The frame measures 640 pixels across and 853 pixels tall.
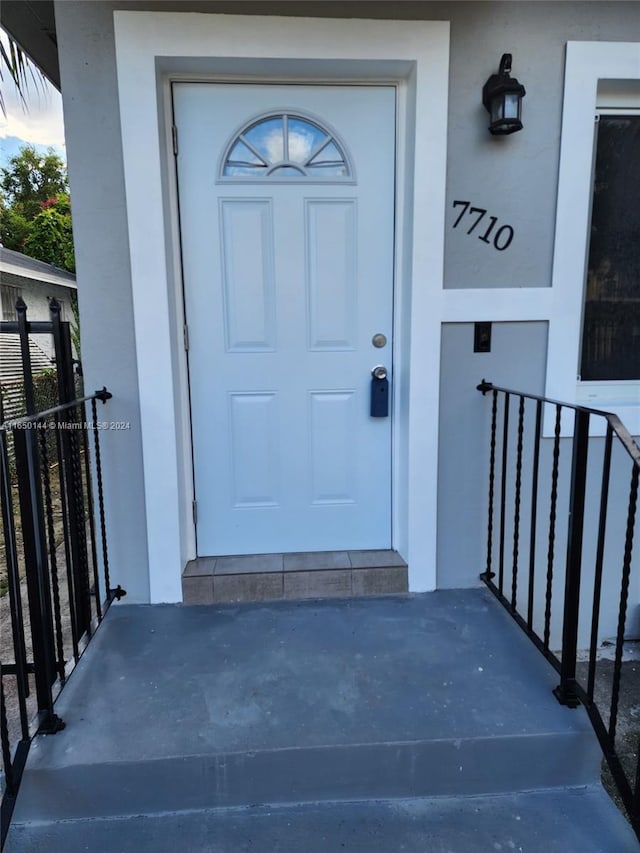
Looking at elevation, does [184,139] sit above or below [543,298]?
above

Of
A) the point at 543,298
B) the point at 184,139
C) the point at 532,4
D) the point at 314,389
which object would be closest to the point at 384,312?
the point at 314,389

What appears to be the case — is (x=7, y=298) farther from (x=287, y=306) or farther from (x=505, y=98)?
(x=505, y=98)

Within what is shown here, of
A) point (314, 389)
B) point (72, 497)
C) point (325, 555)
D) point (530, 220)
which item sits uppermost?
point (530, 220)

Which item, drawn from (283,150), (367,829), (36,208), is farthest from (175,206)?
(36,208)

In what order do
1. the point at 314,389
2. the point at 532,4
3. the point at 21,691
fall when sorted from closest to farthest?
1. the point at 21,691
2. the point at 532,4
3. the point at 314,389

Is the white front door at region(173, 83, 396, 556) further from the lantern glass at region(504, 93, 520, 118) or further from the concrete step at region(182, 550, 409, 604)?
the lantern glass at region(504, 93, 520, 118)

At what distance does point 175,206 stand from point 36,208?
15.9m

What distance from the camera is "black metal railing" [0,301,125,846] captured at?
1.41 m

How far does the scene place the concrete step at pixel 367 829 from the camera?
1.34 meters

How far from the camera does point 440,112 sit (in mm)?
2029

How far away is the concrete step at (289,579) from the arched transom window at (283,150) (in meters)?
1.62

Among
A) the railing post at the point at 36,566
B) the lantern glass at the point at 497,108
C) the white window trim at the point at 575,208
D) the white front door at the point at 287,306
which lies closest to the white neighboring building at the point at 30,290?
the white front door at the point at 287,306

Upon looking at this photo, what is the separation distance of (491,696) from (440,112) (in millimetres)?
2091

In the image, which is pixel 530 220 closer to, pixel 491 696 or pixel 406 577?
pixel 406 577
